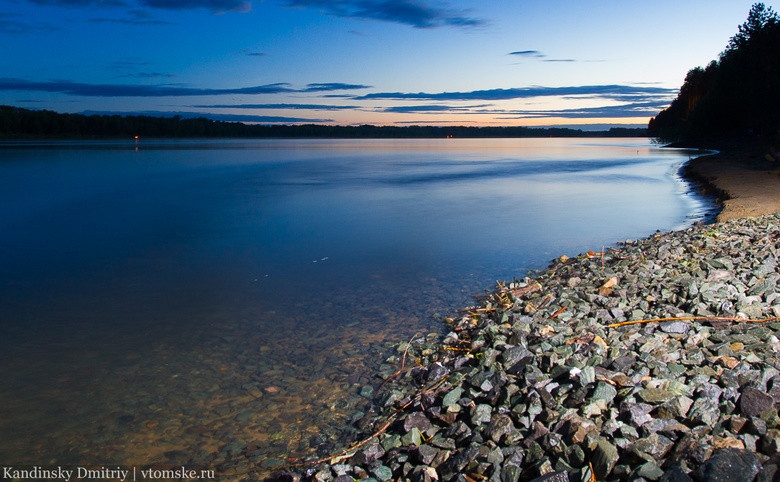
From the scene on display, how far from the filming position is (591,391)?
4.05m

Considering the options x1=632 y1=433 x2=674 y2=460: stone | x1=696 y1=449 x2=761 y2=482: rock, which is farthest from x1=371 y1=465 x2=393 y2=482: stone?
x1=696 y1=449 x2=761 y2=482: rock

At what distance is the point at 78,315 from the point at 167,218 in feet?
33.3

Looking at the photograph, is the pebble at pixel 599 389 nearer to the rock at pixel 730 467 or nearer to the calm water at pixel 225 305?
the rock at pixel 730 467

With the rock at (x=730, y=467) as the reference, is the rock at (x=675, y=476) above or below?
below

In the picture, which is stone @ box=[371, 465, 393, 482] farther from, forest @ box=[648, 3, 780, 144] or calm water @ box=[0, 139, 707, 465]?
forest @ box=[648, 3, 780, 144]

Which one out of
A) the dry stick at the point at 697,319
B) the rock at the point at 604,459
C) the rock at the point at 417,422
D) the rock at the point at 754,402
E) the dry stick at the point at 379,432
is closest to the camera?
the rock at the point at 604,459

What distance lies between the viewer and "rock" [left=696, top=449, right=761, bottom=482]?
2.86 m

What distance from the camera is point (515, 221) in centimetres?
1598

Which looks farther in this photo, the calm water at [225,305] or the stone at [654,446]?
the calm water at [225,305]

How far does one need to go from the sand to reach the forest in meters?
16.2

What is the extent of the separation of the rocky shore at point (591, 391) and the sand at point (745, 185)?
26.4 feet

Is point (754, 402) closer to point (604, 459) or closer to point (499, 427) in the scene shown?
point (604, 459)

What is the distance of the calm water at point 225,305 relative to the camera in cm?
469

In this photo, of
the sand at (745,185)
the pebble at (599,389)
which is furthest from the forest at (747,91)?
the pebble at (599,389)
